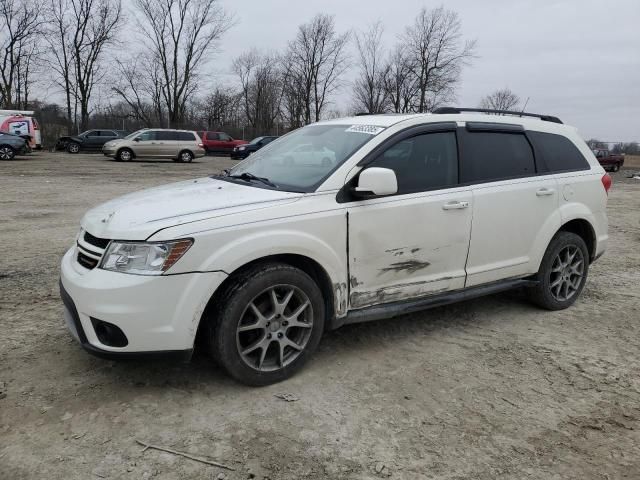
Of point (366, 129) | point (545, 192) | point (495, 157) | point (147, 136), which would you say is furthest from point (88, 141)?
point (545, 192)

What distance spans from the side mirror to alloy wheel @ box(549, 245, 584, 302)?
2.12m

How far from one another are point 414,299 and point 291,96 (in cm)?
5386

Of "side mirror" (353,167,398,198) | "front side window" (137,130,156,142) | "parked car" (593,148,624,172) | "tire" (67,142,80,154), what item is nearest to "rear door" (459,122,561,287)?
"side mirror" (353,167,398,198)

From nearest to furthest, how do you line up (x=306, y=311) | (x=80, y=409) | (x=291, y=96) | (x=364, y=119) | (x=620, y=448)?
(x=620, y=448), (x=80, y=409), (x=306, y=311), (x=364, y=119), (x=291, y=96)

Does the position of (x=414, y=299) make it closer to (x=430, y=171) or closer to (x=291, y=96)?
(x=430, y=171)

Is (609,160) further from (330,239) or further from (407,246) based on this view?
(330,239)

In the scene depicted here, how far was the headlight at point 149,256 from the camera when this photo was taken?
2756mm

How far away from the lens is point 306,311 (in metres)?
3.22

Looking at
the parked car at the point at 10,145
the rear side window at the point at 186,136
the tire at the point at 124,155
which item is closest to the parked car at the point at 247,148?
the rear side window at the point at 186,136

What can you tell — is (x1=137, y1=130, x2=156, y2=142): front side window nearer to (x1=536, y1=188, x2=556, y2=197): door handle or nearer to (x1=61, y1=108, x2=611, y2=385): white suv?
(x1=61, y1=108, x2=611, y2=385): white suv

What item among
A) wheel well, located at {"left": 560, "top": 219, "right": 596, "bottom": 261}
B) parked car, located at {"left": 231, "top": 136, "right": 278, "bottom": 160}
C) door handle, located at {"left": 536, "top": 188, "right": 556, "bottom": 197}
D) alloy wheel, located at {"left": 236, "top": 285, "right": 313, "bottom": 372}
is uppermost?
parked car, located at {"left": 231, "top": 136, "right": 278, "bottom": 160}

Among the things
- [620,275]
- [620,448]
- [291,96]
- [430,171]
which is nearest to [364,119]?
[430,171]

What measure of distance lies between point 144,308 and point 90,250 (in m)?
0.60

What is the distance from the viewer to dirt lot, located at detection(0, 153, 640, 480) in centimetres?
245
